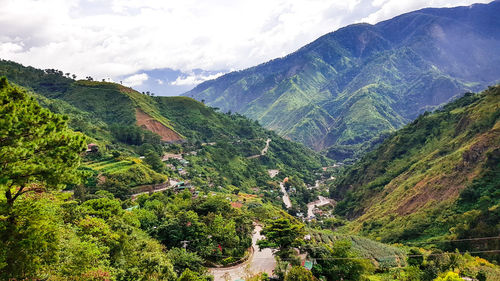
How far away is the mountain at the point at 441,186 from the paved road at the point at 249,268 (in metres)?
31.7

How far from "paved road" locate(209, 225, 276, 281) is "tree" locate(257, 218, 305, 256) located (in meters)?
1.76

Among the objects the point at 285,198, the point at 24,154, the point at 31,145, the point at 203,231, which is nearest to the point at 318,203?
the point at 285,198

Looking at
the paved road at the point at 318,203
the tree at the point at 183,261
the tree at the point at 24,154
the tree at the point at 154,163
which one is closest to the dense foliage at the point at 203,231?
the tree at the point at 183,261

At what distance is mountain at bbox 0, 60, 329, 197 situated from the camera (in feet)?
221

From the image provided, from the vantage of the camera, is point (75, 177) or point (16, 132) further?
point (75, 177)

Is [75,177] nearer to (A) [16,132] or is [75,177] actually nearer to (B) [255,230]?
(A) [16,132]

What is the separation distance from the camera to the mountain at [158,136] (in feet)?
221

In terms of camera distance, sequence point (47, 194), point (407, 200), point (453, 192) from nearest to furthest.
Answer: point (47, 194)
point (453, 192)
point (407, 200)

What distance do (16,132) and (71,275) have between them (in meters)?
7.89

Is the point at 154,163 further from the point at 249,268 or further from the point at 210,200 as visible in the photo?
the point at 249,268

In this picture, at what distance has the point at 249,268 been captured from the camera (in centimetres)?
2653

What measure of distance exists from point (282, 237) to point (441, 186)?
4529 cm

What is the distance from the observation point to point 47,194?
1538cm

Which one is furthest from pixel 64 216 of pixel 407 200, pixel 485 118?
pixel 485 118
